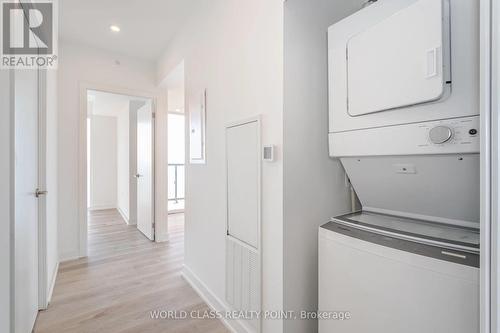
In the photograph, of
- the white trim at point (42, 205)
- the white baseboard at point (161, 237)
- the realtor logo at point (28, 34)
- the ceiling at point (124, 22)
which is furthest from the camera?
the white baseboard at point (161, 237)

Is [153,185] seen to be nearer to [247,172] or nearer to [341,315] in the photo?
[247,172]

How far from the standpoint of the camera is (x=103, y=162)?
6141 millimetres

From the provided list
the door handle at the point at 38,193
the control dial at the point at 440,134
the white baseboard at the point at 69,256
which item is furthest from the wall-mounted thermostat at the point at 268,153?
the white baseboard at the point at 69,256

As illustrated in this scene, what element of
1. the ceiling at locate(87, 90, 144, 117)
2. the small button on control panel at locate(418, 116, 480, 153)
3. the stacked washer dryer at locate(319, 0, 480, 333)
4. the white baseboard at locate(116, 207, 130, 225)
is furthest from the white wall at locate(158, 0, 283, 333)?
the white baseboard at locate(116, 207, 130, 225)

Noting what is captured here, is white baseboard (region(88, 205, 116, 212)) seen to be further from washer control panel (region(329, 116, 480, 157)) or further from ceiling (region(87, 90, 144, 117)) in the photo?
washer control panel (region(329, 116, 480, 157))

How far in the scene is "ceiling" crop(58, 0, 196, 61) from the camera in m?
2.31

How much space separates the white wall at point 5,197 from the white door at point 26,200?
0.38 ft

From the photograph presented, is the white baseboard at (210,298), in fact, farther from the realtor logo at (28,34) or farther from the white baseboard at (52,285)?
the realtor logo at (28,34)

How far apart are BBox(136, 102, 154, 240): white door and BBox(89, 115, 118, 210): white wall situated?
2.54m

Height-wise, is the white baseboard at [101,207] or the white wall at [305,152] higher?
the white wall at [305,152]

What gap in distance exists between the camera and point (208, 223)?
207cm

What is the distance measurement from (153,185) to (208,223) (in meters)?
1.83

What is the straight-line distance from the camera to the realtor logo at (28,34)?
1.12 metres

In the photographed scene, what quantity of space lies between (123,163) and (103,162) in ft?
3.67
